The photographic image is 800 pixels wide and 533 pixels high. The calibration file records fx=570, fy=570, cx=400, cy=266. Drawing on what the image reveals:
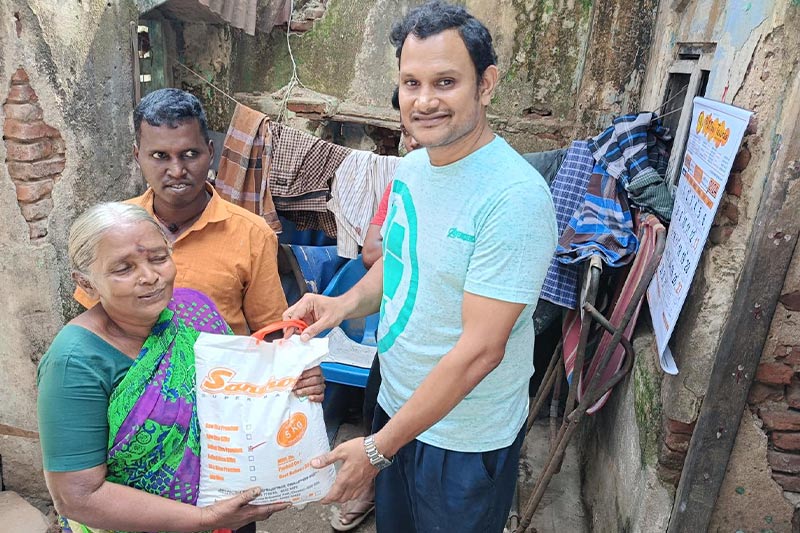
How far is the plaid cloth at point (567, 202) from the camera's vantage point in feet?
9.60

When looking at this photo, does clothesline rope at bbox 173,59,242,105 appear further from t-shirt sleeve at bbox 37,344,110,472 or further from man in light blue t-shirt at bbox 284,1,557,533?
t-shirt sleeve at bbox 37,344,110,472

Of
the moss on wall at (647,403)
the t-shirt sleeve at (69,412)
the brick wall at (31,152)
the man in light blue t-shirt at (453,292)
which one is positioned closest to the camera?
the t-shirt sleeve at (69,412)

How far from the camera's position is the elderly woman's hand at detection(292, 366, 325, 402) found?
4.69ft

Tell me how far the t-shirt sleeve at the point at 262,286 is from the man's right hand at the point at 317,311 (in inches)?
10.6

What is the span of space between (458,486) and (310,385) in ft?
1.75

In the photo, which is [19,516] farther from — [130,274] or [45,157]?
[130,274]

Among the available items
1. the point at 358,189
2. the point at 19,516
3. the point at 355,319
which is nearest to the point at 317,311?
the point at 355,319

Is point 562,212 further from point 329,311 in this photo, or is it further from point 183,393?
point 183,393

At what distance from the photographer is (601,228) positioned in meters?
2.71

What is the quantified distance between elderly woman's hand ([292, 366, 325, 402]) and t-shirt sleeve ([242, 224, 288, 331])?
1.90 feet

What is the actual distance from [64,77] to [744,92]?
2713 mm

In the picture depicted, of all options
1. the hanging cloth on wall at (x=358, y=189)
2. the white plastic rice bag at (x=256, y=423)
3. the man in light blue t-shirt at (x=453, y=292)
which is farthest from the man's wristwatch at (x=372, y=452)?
the hanging cloth on wall at (x=358, y=189)

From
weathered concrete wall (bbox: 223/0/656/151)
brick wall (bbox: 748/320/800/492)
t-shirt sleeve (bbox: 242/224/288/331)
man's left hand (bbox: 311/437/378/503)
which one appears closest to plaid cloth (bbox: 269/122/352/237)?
weathered concrete wall (bbox: 223/0/656/151)

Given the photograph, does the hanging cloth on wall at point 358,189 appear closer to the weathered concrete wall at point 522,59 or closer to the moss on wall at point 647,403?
the weathered concrete wall at point 522,59
